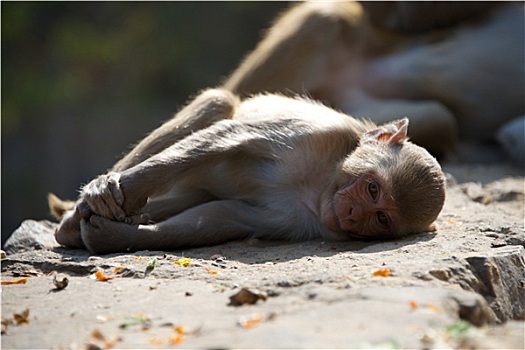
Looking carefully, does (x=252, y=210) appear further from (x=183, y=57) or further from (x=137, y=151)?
(x=183, y=57)

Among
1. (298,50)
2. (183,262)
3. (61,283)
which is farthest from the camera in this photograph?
(298,50)

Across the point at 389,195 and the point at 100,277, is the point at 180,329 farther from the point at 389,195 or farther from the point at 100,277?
the point at 389,195

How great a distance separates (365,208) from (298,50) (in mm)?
3498

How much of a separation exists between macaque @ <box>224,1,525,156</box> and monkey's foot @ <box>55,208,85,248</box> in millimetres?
3220

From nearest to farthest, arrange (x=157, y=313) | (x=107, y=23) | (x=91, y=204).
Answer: (x=157, y=313), (x=91, y=204), (x=107, y=23)

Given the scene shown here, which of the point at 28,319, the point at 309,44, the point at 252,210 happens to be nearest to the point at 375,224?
the point at 252,210

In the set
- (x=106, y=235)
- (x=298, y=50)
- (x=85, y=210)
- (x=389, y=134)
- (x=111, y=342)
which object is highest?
(x=298, y=50)

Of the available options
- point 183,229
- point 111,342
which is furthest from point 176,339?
point 183,229

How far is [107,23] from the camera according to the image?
1745cm

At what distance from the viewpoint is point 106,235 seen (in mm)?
5188

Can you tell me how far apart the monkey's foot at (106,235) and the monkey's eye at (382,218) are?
53.7 inches

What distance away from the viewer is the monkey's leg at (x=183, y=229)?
205 inches

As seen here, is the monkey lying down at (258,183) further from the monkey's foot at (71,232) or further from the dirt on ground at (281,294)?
the dirt on ground at (281,294)

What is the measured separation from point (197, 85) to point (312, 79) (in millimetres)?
9443
